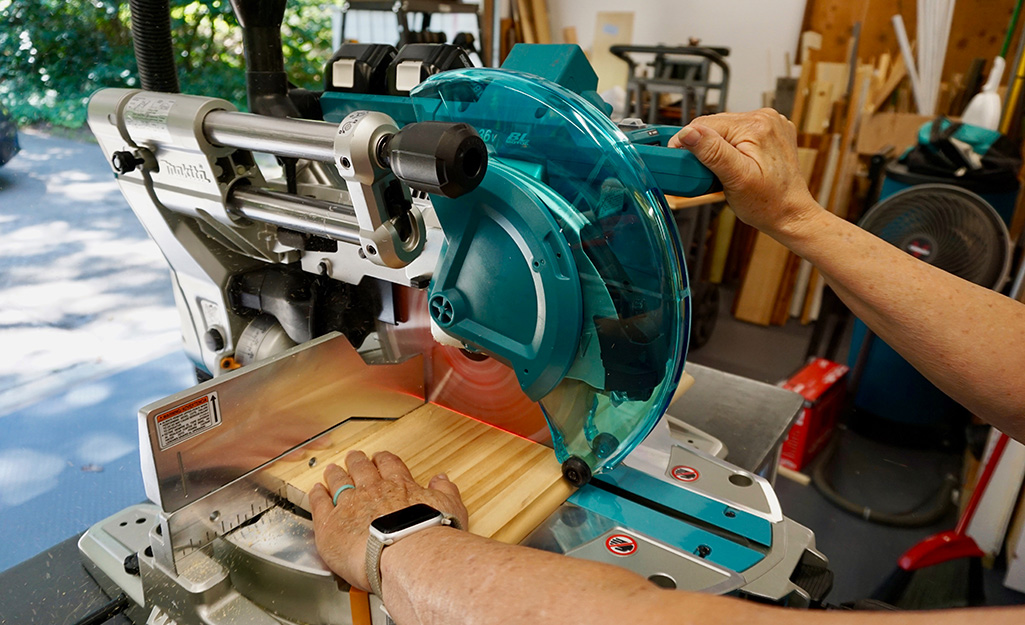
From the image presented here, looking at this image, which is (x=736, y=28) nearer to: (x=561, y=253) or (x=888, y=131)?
(x=888, y=131)

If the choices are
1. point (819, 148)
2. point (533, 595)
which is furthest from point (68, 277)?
point (819, 148)

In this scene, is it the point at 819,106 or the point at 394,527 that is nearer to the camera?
the point at 394,527

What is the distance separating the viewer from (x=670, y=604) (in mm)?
587

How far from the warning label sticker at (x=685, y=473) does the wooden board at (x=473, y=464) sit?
0.67ft

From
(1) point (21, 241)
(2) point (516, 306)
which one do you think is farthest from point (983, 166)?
(1) point (21, 241)

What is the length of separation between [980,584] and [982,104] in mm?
2254

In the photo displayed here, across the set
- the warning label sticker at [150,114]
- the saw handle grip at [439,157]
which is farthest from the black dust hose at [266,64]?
the saw handle grip at [439,157]

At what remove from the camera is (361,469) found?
3.15 ft

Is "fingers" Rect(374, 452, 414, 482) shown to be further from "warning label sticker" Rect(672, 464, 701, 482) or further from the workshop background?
the workshop background

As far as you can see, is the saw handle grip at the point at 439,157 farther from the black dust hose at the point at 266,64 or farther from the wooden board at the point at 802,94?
the wooden board at the point at 802,94

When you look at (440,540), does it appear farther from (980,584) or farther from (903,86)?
(903,86)

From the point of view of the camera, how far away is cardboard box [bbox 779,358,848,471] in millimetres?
2748

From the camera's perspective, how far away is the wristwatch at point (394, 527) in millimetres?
745

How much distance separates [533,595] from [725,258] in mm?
4863
